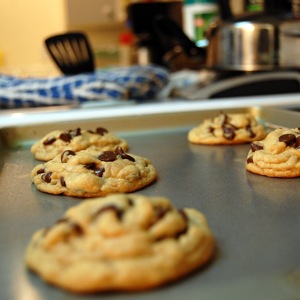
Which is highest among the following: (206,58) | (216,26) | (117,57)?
(216,26)

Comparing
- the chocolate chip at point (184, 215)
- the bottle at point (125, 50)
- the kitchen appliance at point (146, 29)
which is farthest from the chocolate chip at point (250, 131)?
the bottle at point (125, 50)

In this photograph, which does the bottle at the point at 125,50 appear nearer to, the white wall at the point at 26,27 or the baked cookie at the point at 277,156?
the white wall at the point at 26,27

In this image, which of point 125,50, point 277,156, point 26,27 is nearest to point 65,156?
point 277,156

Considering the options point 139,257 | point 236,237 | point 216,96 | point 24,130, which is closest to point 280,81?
point 216,96

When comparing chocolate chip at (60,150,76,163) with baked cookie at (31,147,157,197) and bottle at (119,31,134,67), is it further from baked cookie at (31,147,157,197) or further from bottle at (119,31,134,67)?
bottle at (119,31,134,67)

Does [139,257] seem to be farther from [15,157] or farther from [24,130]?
[24,130]

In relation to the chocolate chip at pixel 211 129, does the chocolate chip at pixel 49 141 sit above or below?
above

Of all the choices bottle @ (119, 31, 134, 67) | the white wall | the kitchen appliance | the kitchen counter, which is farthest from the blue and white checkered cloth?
the white wall
